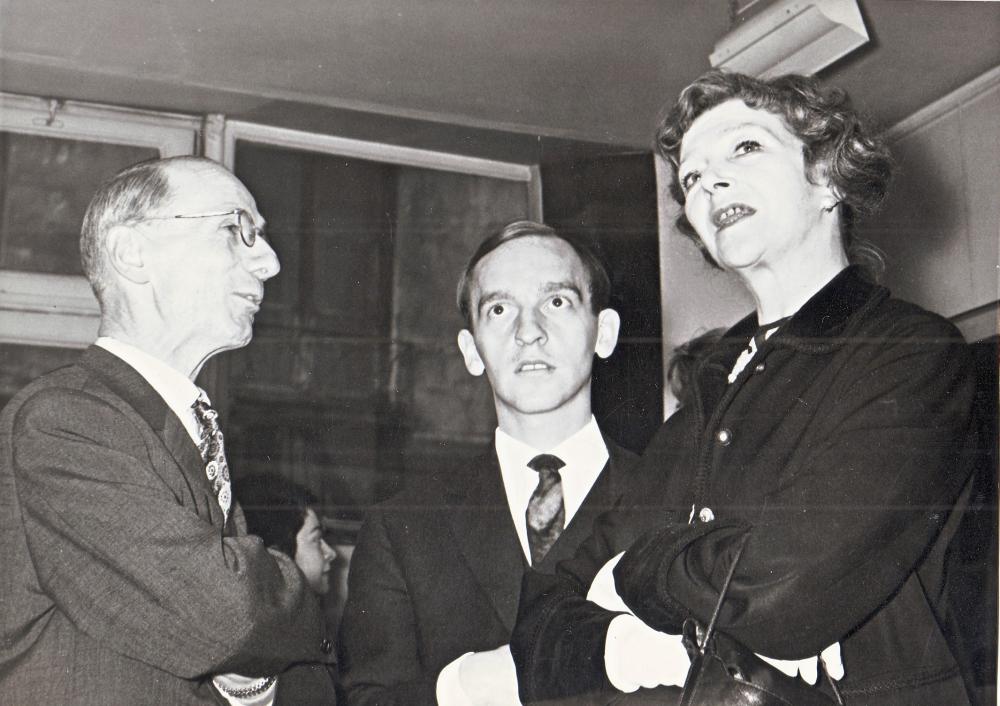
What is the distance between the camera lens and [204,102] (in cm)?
274

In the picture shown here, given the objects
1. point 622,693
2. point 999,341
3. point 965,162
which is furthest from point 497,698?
point 965,162

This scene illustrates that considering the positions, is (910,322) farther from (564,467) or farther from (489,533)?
(489,533)

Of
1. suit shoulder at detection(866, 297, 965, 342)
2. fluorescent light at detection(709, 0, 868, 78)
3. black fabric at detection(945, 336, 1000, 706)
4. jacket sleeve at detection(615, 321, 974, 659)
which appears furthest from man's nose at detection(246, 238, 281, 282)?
black fabric at detection(945, 336, 1000, 706)

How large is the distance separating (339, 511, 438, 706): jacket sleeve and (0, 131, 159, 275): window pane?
900 millimetres

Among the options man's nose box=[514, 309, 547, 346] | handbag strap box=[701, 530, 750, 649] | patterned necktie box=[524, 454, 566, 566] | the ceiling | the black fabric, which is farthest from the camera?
the ceiling

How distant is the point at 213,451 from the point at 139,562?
0.30 meters

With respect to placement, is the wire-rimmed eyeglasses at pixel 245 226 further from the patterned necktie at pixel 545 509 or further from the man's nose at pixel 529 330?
the patterned necktie at pixel 545 509

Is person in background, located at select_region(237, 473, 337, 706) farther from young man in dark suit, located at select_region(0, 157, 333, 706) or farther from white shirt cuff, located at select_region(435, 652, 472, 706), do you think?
white shirt cuff, located at select_region(435, 652, 472, 706)

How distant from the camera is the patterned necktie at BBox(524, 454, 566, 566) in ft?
8.15

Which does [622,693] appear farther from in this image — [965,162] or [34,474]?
[965,162]

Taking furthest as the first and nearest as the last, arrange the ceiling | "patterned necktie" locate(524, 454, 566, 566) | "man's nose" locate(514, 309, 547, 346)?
the ceiling
"man's nose" locate(514, 309, 547, 346)
"patterned necktie" locate(524, 454, 566, 566)

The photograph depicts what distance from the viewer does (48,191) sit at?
265 cm

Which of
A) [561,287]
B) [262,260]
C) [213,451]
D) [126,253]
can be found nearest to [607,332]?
[561,287]

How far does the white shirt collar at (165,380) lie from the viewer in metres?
2.46
